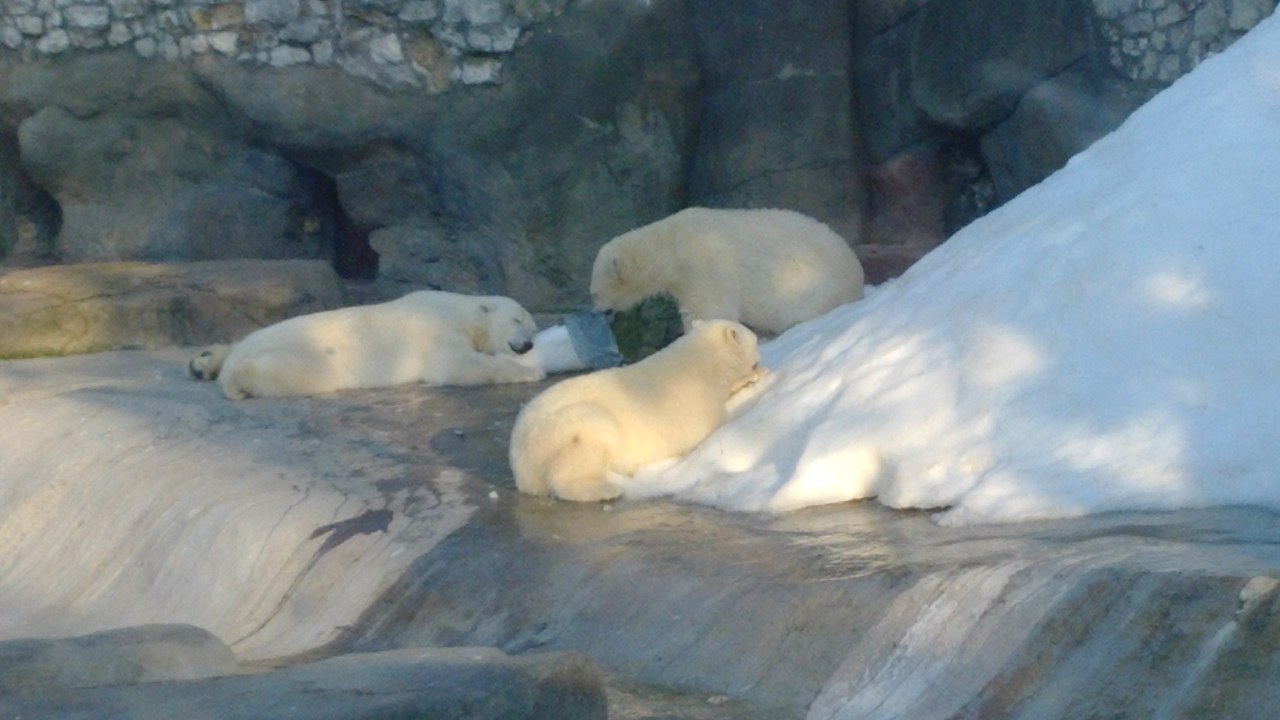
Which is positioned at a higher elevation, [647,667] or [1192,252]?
[1192,252]

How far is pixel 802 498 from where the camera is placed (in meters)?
4.81

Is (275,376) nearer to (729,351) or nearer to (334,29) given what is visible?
(729,351)

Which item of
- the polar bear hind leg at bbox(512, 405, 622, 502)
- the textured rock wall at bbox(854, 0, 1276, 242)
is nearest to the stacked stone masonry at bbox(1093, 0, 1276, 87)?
the textured rock wall at bbox(854, 0, 1276, 242)

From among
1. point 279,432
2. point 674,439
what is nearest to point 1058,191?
point 674,439

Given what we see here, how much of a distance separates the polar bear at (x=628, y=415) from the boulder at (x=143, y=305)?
16.2 ft

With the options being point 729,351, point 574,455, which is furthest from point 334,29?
point 574,455

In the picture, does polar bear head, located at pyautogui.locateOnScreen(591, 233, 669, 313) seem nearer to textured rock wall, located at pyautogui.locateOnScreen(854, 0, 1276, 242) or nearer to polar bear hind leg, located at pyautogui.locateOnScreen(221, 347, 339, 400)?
polar bear hind leg, located at pyautogui.locateOnScreen(221, 347, 339, 400)

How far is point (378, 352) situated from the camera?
7.49m

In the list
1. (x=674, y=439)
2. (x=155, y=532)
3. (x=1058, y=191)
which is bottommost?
(x=155, y=532)

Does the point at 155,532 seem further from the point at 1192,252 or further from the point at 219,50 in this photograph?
the point at 219,50

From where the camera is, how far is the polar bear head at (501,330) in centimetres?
772

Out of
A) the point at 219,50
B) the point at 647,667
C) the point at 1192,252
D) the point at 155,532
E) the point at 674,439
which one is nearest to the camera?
the point at 647,667

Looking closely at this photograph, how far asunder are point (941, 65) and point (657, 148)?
229 centimetres

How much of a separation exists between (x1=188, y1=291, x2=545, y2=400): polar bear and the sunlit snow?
2.28 m
